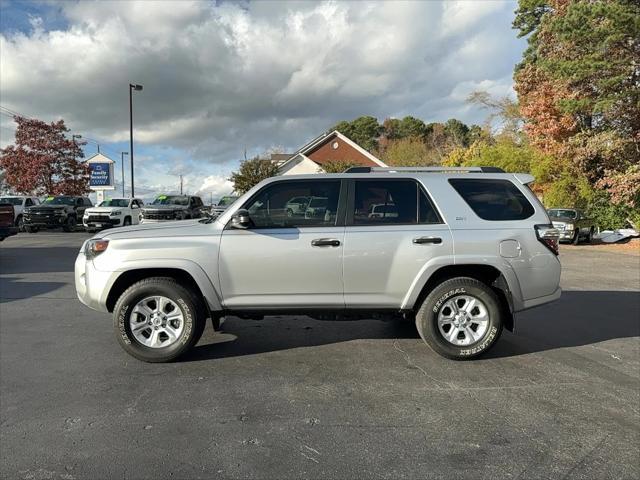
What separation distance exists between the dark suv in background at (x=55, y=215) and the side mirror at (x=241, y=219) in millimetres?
21781

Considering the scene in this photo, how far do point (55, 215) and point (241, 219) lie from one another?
21947mm

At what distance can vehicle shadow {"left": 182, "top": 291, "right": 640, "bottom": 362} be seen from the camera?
4992 millimetres

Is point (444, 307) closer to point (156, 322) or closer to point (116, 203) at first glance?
point (156, 322)

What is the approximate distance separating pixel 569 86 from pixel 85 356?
808 inches

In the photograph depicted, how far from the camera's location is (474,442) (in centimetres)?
311

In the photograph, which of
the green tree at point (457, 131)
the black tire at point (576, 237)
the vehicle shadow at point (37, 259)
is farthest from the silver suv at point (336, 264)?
the green tree at point (457, 131)

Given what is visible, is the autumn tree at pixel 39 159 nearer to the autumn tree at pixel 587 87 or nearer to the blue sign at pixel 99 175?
the blue sign at pixel 99 175

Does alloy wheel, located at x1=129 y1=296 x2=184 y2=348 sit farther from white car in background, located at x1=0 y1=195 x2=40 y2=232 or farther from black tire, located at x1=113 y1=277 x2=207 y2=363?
white car in background, located at x1=0 y1=195 x2=40 y2=232

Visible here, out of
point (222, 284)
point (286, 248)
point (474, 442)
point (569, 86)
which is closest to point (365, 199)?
point (286, 248)

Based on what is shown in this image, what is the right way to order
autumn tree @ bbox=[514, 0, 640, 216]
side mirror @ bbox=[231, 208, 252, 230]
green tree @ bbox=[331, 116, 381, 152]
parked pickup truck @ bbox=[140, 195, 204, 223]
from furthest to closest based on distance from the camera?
green tree @ bbox=[331, 116, 381, 152] < parked pickup truck @ bbox=[140, 195, 204, 223] < autumn tree @ bbox=[514, 0, 640, 216] < side mirror @ bbox=[231, 208, 252, 230]

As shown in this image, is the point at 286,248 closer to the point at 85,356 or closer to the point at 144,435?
the point at 144,435

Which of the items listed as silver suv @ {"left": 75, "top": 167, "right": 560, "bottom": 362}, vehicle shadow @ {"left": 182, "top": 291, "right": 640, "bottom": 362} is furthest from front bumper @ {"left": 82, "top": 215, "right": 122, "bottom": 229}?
silver suv @ {"left": 75, "top": 167, "right": 560, "bottom": 362}

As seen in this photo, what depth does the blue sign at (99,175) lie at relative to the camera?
34688 mm

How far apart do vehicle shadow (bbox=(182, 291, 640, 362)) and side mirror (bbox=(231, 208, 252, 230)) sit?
1.39 m
